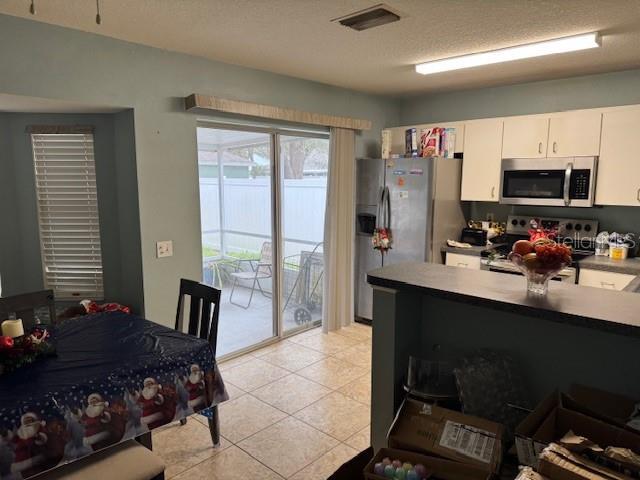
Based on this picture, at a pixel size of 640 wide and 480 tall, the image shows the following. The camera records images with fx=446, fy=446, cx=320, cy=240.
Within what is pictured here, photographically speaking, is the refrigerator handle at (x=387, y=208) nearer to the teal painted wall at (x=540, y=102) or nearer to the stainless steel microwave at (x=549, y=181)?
the teal painted wall at (x=540, y=102)

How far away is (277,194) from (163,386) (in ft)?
7.83

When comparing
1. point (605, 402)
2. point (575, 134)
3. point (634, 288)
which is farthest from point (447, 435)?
point (575, 134)

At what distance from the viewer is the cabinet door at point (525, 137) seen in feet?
12.7

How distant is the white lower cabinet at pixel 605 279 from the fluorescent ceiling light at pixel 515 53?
165 cm

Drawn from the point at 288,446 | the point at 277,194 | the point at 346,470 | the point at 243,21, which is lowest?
the point at 288,446

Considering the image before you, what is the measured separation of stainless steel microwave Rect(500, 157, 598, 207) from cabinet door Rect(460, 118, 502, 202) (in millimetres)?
99

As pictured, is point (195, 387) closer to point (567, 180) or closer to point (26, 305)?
point (26, 305)

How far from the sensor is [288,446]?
2662mm

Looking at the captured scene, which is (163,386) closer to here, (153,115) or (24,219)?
(153,115)

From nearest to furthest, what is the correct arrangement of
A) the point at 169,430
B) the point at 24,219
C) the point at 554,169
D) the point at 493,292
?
the point at 493,292 → the point at 169,430 → the point at 24,219 → the point at 554,169

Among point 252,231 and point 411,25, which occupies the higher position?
point 411,25

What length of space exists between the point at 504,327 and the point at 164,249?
2.44m

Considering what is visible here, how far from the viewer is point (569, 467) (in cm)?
107

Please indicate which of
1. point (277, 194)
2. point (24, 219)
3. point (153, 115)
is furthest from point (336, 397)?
point (24, 219)
